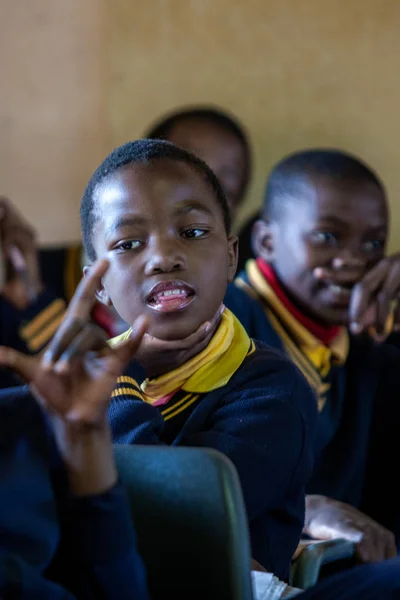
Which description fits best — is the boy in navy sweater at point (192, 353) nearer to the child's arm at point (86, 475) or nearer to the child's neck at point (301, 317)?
the child's arm at point (86, 475)

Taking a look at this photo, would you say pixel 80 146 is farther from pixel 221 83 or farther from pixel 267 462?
pixel 267 462

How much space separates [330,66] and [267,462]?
2.07 m

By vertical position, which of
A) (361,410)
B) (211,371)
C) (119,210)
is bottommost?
(361,410)

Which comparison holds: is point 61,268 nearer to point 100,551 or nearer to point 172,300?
point 172,300

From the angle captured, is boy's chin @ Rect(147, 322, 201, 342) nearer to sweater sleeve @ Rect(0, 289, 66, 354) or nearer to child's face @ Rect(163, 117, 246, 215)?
sweater sleeve @ Rect(0, 289, 66, 354)

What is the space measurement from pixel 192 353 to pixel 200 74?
1.84 m

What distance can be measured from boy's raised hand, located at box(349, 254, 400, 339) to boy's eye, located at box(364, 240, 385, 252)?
0.11ft

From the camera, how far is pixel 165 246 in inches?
52.0

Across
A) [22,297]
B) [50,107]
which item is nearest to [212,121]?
[50,107]

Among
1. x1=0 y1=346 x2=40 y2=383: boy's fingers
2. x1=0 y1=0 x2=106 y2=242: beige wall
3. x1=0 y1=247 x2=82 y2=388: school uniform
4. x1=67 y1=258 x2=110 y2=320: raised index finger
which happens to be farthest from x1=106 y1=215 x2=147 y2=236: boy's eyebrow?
x1=0 y1=0 x2=106 y2=242: beige wall

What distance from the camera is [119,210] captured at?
4.49 ft

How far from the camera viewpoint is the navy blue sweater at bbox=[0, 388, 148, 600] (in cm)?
85

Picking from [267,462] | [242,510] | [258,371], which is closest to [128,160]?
[258,371]

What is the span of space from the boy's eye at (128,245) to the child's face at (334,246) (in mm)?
870
